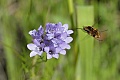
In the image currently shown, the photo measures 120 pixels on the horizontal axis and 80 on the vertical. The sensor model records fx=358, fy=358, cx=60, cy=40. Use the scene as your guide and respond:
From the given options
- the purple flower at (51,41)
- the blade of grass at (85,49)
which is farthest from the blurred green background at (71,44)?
the purple flower at (51,41)

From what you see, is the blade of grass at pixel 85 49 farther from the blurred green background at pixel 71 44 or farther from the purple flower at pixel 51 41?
the purple flower at pixel 51 41

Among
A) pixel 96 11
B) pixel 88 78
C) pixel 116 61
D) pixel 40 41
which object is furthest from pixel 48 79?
pixel 96 11

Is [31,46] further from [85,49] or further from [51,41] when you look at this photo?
[85,49]

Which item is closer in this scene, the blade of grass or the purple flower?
the purple flower

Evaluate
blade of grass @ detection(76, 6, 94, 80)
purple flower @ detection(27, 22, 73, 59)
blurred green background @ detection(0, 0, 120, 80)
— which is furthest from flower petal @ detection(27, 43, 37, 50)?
blade of grass @ detection(76, 6, 94, 80)

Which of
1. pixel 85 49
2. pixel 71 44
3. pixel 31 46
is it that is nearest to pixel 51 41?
pixel 31 46

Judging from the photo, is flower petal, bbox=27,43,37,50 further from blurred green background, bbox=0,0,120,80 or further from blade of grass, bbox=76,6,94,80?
blade of grass, bbox=76,6,94,80
